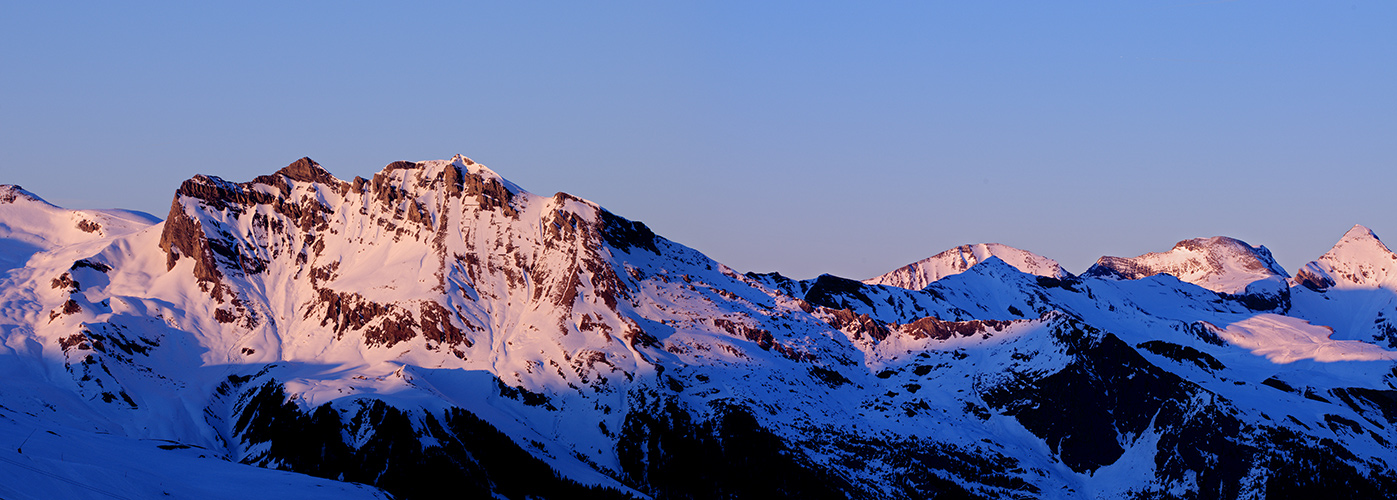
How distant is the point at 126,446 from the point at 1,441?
3031 centimetres

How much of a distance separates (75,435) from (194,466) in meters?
14.5

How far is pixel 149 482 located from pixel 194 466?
25.8m

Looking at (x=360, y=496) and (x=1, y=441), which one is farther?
(x=360, y=496)

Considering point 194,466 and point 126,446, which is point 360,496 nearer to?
point 194,466

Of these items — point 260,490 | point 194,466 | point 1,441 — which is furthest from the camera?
→ point 194,466

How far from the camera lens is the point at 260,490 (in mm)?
155125

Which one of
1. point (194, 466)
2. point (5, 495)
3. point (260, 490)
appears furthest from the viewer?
point (194, 466)

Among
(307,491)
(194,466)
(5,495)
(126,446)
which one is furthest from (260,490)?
(5,495)

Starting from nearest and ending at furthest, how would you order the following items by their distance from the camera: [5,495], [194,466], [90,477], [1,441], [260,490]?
[5,495], [90,477], [1,441], [260,490], [194,466]

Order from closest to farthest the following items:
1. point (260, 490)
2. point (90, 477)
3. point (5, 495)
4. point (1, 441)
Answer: point (5, 495) → point (90, 477) → point (1, 441) → point (260, 490)

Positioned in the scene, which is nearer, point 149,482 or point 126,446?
point 149,482

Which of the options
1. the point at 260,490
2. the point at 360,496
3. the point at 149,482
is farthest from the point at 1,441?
the point at 360,496

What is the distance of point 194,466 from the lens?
168 m

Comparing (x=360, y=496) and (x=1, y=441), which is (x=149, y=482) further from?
(x=360, y=496)
